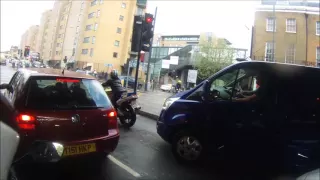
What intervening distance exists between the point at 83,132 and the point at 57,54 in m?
55.5

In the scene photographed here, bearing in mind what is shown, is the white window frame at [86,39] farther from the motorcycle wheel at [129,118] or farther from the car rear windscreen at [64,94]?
the car rear windscreen at [64,94]

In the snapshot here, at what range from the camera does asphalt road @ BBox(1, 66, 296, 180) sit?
381 cm

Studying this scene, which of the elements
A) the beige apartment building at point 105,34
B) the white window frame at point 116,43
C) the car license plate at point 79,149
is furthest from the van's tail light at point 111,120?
the white window frame at point 116,43

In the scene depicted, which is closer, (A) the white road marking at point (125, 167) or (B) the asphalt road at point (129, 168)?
(B) the asphalt road at point (129, 168)

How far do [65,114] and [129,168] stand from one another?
1.39m

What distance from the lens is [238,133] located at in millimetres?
4441

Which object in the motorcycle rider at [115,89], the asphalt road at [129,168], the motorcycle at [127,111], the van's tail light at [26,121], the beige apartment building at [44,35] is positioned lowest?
the asphalt road at [129,168]

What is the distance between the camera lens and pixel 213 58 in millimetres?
33562

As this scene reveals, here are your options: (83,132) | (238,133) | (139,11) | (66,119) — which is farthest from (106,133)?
(139,11)

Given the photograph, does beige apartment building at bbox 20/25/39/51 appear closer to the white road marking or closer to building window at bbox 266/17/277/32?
building window at bbox 266/17/277/32

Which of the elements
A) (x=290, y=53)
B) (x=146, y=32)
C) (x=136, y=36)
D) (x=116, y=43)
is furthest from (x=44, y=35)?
(x=146, y=32)

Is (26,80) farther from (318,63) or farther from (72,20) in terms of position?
(72,20)

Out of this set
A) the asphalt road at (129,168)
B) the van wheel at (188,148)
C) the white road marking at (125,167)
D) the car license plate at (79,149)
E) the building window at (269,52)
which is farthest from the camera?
the building window at (269,52)

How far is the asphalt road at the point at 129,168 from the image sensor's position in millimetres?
3809
